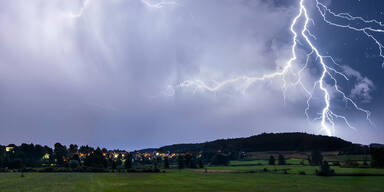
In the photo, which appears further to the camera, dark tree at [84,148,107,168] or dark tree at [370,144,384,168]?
dark tree at [84,148,107,168]

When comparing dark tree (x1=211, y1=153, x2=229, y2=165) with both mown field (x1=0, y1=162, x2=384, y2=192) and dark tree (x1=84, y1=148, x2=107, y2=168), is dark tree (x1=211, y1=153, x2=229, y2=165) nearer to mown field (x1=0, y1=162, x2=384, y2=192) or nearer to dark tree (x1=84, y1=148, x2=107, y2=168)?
dark tree (x1=84, y1=148, x2=107, y2=168)

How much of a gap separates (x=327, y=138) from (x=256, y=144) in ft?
154

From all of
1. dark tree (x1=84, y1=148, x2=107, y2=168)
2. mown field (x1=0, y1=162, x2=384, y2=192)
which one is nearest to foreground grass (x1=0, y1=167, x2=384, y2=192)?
mown field (x1=0, y1=162, x2=384, y2=192)

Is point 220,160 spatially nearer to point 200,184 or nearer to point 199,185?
point 200,184

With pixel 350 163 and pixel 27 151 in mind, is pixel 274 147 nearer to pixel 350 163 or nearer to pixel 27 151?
pixel 350 163

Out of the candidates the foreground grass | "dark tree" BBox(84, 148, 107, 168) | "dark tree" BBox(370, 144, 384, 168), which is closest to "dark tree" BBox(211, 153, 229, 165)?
"dark tree" BBox(84, 148, 107, 168)

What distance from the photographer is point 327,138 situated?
166 meters

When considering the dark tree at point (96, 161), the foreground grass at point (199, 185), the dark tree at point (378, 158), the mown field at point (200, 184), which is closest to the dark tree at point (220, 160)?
the dark tree at point (96, 161)

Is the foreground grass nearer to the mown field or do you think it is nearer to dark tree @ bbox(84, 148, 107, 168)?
the mown field

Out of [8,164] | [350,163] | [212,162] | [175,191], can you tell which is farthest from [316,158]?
[8,164]

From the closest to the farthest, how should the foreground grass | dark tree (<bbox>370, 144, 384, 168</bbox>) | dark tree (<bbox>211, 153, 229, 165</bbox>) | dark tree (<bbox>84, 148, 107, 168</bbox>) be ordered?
the foreground grass < dark tree (<bbox>370, 144, 384, 168</bbox>) < dark tree (<bbox>84, 148, 107, 168</bbox>) < dark tree (<bbox>211, 153, 229, 165</bbox>)

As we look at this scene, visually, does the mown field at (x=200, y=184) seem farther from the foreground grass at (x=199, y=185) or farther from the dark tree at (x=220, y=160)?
the dark tree at (x=220, y=160)

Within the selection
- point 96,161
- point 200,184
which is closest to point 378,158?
point 200,184

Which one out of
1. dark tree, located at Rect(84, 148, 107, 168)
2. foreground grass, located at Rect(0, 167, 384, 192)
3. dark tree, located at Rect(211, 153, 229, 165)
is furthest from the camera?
dark tree, located at Rect(211, 153, 229, 165)
